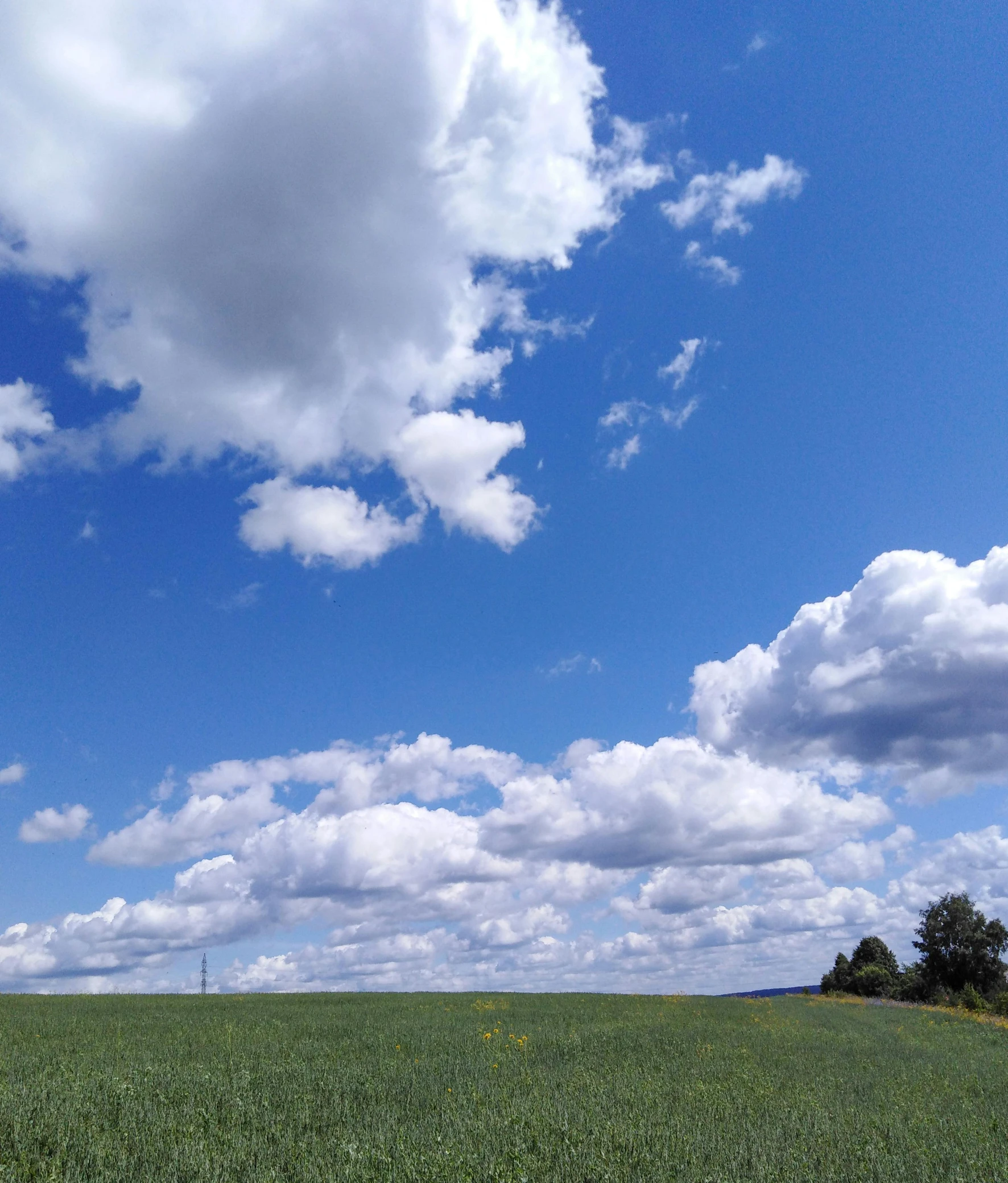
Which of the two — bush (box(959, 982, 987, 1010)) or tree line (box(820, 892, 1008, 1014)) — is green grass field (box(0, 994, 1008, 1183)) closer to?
bush (box(959, 982, 987, 1010))

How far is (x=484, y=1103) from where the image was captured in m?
11.9

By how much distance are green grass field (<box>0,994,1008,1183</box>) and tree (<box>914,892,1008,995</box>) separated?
56581mm

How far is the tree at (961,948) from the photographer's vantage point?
68.6 metres

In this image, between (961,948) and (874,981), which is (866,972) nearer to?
(874,981)

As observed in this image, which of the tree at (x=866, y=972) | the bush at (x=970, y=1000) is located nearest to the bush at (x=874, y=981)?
the tree at (x=866, y=972)

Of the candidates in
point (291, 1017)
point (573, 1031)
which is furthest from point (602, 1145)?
point (291, 1017)

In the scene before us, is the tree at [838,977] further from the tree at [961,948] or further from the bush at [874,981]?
the tree at [961,948]

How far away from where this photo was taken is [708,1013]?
31.0 meters

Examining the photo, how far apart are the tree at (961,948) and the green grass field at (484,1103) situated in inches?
2228

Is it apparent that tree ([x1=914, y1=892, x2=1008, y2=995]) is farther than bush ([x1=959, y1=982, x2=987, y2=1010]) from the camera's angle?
Yes

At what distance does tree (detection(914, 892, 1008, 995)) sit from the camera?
6856cm

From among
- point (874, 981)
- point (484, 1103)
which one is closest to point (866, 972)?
point (874, 981)

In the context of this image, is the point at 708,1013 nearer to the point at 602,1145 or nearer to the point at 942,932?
the point at 602,1145

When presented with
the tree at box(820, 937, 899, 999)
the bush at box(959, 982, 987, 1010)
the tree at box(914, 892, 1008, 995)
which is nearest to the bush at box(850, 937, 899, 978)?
the tree at box(820, 937, 899, 999)
